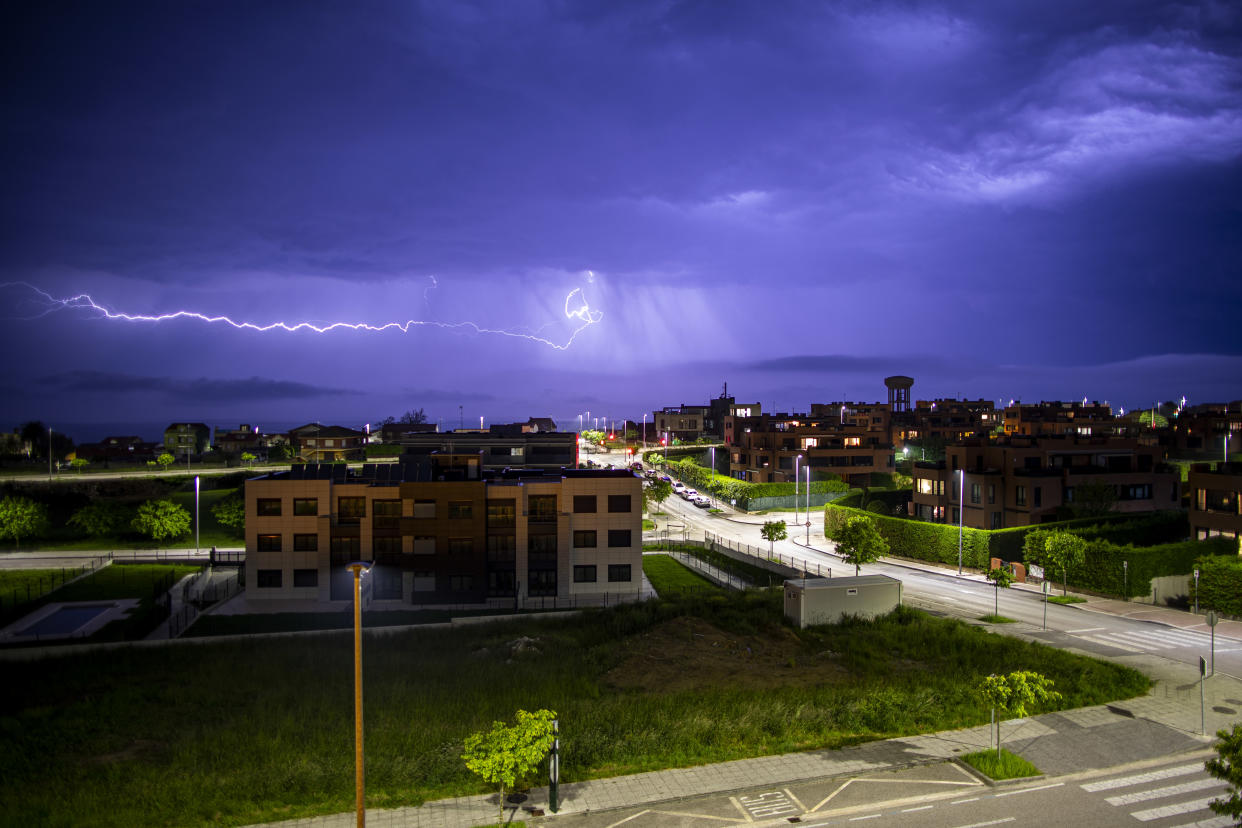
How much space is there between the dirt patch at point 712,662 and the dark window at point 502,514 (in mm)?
15970

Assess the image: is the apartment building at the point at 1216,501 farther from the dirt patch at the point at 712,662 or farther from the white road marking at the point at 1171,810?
the white road marking at the point at 1171,810

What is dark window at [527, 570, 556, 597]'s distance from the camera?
47906mm

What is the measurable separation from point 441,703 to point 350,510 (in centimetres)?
2668

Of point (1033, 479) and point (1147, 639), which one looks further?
point (1033, 479)

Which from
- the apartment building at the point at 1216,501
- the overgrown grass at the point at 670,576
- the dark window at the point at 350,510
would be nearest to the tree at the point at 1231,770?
the overgrown grass at the point at 670,576

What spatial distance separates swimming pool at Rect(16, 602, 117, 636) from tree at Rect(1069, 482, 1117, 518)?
228ft

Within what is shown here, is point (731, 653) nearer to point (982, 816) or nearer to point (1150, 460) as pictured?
point (982, 816)

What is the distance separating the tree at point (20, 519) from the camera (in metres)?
60.2

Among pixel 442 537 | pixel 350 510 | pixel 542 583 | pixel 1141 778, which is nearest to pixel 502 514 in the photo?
pixel 442 537

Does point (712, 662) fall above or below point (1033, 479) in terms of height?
below

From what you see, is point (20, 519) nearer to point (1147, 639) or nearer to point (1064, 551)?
point (1064, 551)

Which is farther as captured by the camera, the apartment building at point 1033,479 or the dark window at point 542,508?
the apartment building at point 1033,479

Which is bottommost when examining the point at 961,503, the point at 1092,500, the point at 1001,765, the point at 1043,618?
the point at 1043,618

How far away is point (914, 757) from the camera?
774 inches
